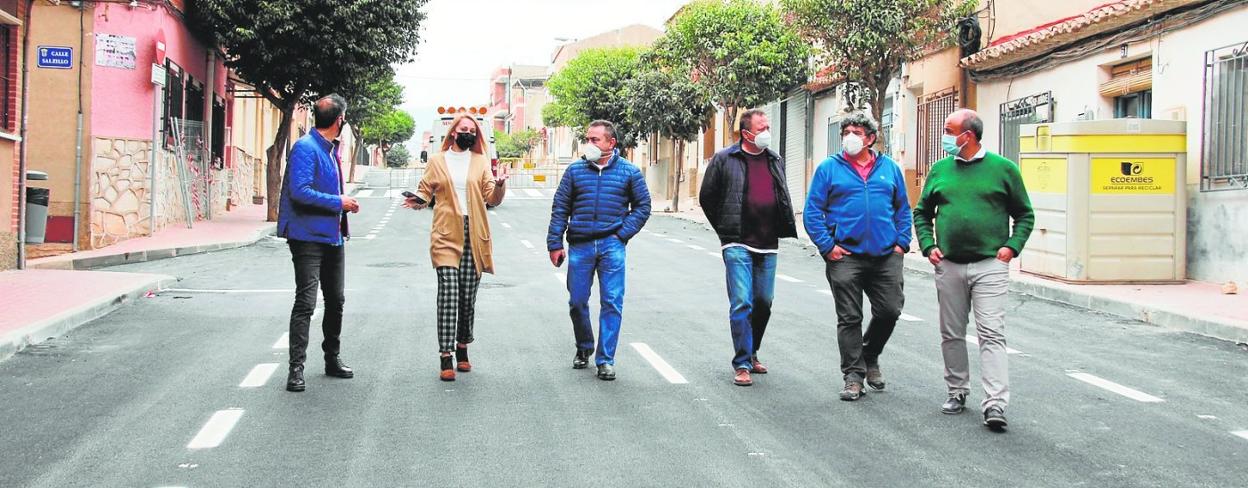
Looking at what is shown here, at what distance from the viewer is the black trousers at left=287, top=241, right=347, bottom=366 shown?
7.46 m

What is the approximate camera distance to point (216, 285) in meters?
14.2

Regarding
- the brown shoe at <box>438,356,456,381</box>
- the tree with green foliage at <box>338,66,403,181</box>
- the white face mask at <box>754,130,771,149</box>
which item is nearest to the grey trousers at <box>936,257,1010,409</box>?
the white face mask at <box>754,130,771,149</box>

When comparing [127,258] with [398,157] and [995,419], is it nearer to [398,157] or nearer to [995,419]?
[995,419]

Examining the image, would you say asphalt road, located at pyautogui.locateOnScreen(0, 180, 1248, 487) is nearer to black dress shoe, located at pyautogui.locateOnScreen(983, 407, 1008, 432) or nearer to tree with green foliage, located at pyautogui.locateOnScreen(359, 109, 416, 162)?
black dress shoe, located at pyautogui.locateOnScreen(983, 407, 1008, 432)

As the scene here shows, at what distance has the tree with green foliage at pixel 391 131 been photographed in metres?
94.5

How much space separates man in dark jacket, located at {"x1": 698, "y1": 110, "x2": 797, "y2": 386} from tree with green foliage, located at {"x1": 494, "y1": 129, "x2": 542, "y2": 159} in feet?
371

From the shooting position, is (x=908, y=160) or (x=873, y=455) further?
(x=908, y=160)

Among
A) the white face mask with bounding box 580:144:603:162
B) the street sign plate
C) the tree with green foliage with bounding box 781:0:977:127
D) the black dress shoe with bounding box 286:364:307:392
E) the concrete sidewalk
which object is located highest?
the tree with green foliage with bounding box 781:0:977:127

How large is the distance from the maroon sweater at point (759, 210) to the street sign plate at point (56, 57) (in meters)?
12.9

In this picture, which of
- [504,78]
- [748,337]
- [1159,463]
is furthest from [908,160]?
[504,78]

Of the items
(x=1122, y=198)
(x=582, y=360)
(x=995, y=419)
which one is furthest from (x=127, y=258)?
(x=995, y=419)

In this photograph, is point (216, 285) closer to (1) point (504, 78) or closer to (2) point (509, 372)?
(2) point (509, 372)

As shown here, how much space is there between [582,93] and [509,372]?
48932mm

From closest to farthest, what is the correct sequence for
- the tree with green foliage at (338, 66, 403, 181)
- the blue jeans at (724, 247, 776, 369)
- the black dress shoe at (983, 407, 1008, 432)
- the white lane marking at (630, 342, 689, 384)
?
the black dress shoe at (983, 407, 1008, 432) < the blue jeans at (724, 247, 776, 369) < the white lane marking at (630, 342, 689, 384) < the tree with green foliage at (338, 66, 403, 181)
